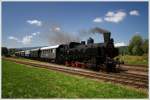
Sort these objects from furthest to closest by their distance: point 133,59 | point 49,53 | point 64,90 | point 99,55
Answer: point 133,59 → point 49,53 → point 99,55 → point 64,90

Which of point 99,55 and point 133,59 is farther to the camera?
point 133,59

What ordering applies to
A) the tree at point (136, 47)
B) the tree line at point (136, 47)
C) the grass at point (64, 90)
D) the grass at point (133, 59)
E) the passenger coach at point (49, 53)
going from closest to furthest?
the grass at point (64, 90) → the passenger coach at point (49, 53) → the grass at point (133, 59) → the tree line at point (136, 47) → the tree at point (136, 47)

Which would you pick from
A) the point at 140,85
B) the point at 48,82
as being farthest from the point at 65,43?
the point at 140,85

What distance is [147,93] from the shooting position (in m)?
8.99

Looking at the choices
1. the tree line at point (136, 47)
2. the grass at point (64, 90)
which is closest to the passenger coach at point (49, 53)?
the grass at point (64, 90)

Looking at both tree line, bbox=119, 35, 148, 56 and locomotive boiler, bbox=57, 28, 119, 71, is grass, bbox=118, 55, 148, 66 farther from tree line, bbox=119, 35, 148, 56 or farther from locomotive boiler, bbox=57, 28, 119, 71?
locomotive boiler, bbox=57, 28, 119, 71

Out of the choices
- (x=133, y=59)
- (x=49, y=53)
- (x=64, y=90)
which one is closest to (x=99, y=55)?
(x=64, y=90)

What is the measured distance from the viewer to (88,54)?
51.6 ft

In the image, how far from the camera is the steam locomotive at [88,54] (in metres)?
14.9

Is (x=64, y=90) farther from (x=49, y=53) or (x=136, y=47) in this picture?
(x=136, y=47)

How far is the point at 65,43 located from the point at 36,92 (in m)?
10.8

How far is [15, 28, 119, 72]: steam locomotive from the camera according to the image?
14.9 m

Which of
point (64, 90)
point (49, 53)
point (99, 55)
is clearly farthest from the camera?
point (49, 53)

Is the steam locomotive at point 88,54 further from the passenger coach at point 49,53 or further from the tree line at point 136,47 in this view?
the tree line at point 136,47
